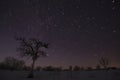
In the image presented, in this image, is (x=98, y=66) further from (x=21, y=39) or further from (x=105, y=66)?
(x=21, y=39)

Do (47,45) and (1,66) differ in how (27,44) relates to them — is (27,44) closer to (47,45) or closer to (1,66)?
(47,45)

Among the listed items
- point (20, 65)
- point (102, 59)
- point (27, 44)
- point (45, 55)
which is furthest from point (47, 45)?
point (20, 65)

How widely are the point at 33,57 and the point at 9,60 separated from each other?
2983cm

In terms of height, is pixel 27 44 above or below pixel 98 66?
above

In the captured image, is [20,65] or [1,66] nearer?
[1,66]

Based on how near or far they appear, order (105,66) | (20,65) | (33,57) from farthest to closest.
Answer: (20,65) → (105,66) → (33,57)

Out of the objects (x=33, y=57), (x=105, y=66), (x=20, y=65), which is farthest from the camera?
(x=20, y=65)

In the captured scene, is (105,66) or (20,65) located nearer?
(105,66)

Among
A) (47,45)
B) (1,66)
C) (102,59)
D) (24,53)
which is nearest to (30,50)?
(24,53)

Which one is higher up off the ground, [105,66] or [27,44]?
[27,44]

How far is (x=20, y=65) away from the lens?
2453 inches

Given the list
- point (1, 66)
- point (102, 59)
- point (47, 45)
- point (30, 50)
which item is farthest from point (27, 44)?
point (102, 59)

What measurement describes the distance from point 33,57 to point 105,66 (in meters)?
26.2

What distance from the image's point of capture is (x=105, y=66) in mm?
51438
